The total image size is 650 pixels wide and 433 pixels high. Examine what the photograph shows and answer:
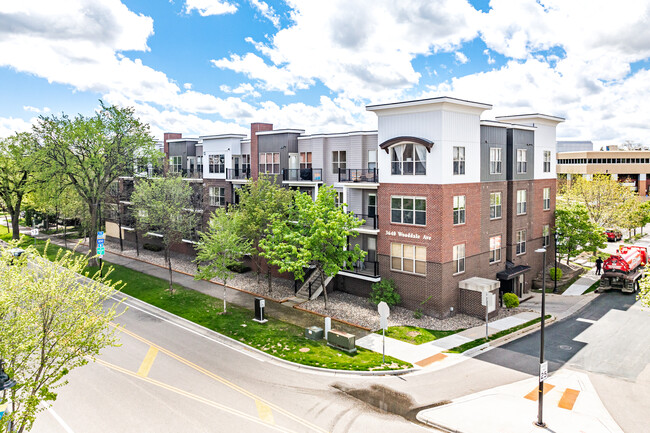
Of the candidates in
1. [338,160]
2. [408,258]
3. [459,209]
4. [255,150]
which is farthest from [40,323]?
[255,150]

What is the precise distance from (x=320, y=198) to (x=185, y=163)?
86.1ft

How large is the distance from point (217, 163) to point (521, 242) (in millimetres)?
28099

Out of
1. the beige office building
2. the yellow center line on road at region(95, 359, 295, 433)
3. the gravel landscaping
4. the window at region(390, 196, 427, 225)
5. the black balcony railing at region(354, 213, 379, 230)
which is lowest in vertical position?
the yellow center line on road at region(95, 359, 295, 433)

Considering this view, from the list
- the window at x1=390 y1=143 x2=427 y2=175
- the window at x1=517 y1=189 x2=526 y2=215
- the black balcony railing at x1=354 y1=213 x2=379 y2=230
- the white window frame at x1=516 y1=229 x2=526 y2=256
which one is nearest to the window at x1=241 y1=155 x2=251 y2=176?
the black balcony railing at x1=354 y1=213 x2=379 y2=230

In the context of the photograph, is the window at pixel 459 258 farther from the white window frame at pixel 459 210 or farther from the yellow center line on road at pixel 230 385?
the yellow center line on road at pixel 230 385

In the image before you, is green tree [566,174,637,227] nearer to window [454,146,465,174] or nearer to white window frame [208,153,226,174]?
window [454,146,465,174]

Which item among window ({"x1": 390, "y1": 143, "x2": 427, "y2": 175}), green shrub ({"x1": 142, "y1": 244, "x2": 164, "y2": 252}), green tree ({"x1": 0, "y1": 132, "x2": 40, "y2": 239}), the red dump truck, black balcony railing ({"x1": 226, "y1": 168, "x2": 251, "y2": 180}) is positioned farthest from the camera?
green tree ({"x1": 0, "y1": 132, "x2": 40, "y2": 239})

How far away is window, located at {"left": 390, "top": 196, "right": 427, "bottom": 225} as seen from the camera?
29.1 m

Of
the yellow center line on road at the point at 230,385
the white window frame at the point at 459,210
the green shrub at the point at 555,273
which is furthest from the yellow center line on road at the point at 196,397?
the green shrub at the point at 555,273

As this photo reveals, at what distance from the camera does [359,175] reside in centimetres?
3469

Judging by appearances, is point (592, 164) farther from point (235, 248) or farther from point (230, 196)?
point (235, 248)

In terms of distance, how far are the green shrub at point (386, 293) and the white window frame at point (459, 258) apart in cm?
398

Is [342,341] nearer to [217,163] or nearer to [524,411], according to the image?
[524,411]

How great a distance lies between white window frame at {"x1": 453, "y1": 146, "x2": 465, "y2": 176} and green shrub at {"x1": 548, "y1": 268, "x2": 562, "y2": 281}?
13685 mm
